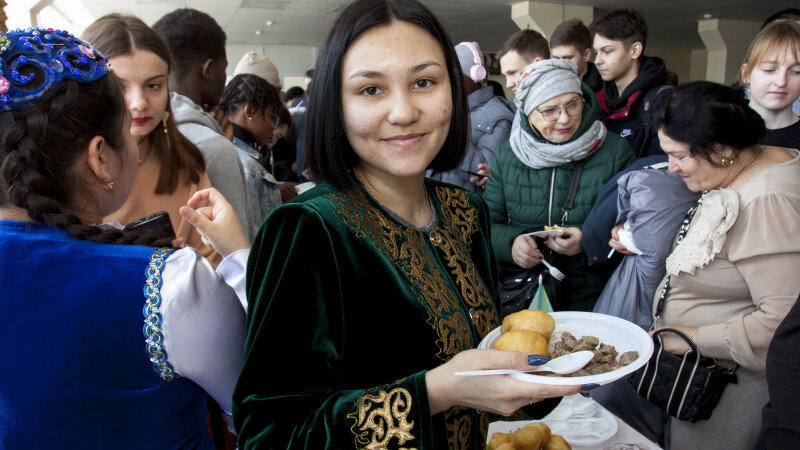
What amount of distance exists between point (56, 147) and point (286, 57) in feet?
56.6

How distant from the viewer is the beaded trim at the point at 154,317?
3.04 feet

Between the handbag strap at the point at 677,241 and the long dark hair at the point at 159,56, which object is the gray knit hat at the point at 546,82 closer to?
the handbag strap at the point at 677,241

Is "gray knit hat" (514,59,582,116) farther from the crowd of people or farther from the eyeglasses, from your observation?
the crowd of people

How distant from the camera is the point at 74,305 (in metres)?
0.89

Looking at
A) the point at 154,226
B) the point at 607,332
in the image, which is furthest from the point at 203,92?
the point at 607,332

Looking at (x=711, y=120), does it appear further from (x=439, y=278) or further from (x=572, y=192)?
(x=439, y=278)

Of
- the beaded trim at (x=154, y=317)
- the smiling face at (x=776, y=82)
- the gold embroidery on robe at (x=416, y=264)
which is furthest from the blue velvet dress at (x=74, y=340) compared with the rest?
the smiling face at (x=776, y=82)

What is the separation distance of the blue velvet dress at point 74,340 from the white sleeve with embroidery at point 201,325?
21mm

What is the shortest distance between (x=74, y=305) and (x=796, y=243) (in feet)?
6.44

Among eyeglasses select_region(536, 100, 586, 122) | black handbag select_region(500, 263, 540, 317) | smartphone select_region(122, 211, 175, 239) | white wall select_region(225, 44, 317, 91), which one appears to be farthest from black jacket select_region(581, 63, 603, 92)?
white wall select_region(225, 44, 317, 91)

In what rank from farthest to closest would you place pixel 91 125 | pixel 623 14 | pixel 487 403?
pixel 623 14
pixel 91 125
pixel 487 403

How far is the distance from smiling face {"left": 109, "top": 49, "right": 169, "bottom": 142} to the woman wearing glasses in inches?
61.4

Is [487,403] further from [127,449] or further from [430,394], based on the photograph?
[127,449]

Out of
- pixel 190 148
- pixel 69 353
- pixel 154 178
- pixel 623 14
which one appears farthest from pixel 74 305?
pixel 623 14
